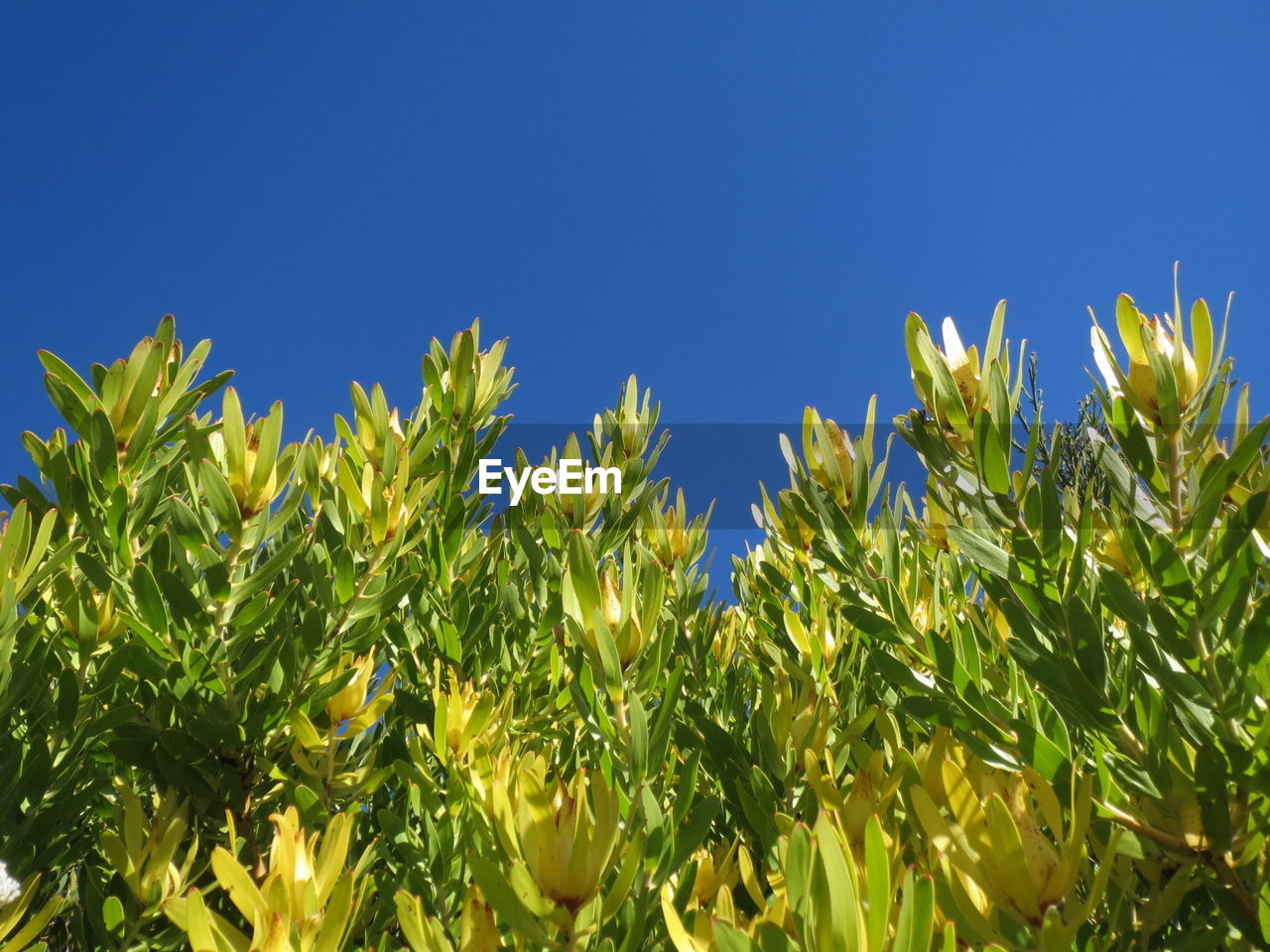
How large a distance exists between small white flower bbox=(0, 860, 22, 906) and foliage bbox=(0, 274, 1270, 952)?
3cm

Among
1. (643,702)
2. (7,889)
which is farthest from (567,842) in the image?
(7,889)

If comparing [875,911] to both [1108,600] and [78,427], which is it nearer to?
[1108,600]

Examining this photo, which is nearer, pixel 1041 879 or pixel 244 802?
pixel 1041 879

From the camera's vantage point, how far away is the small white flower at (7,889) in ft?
3.26

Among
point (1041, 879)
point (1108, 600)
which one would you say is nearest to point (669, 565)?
point (1108, 600)

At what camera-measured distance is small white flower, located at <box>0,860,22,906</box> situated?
99 cm

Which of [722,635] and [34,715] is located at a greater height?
[722,635]

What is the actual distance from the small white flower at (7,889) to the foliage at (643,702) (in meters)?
0.03

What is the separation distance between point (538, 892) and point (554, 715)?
820mm

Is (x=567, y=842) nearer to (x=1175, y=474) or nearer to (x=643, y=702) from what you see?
(x=643, y=702)

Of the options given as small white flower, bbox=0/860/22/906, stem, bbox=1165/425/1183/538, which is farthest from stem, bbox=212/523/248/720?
stem, bbox=1165/425/1183/538

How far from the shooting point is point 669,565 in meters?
2.08

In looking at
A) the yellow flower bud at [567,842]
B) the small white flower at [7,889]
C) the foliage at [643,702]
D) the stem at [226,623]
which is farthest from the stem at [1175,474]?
the small white flower at [7,889]

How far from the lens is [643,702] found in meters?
1.10
